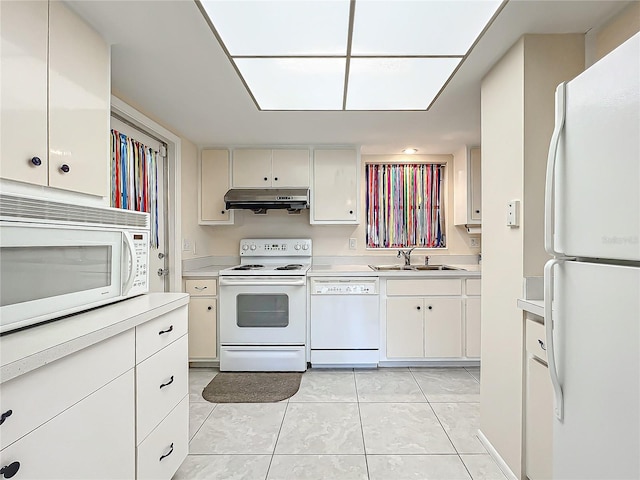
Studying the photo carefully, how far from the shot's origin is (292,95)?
206 centimetres

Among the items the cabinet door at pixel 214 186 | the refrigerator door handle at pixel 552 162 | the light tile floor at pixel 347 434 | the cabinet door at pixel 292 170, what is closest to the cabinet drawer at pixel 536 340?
the refrigerator door handle at pixel 552 162

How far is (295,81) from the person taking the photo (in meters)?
1.88

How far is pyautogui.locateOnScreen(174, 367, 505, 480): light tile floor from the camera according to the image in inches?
64.6

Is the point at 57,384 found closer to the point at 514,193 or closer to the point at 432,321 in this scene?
the point at 514,193

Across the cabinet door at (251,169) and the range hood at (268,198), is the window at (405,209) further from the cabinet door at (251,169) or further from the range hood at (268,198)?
the cabinet door at (251,169)

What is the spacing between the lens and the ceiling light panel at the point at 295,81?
1686 mm

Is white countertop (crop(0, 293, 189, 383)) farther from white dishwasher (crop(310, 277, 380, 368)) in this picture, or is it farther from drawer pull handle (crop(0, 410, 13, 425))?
white dishwasher (crop(310, 277, 380, 368))

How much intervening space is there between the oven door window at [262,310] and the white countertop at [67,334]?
1.51m

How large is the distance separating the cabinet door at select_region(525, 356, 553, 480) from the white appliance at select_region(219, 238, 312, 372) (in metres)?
1.83

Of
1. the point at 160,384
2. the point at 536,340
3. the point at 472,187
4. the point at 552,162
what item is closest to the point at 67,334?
the point at 160,384

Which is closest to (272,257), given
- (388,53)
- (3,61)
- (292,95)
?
(292,95)

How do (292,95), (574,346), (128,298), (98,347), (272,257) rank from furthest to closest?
(272,257) < (292,95) < (128,298) < (98,347) < (574,346)

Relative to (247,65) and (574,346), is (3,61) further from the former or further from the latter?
(574,346)

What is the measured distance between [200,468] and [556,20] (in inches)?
108
